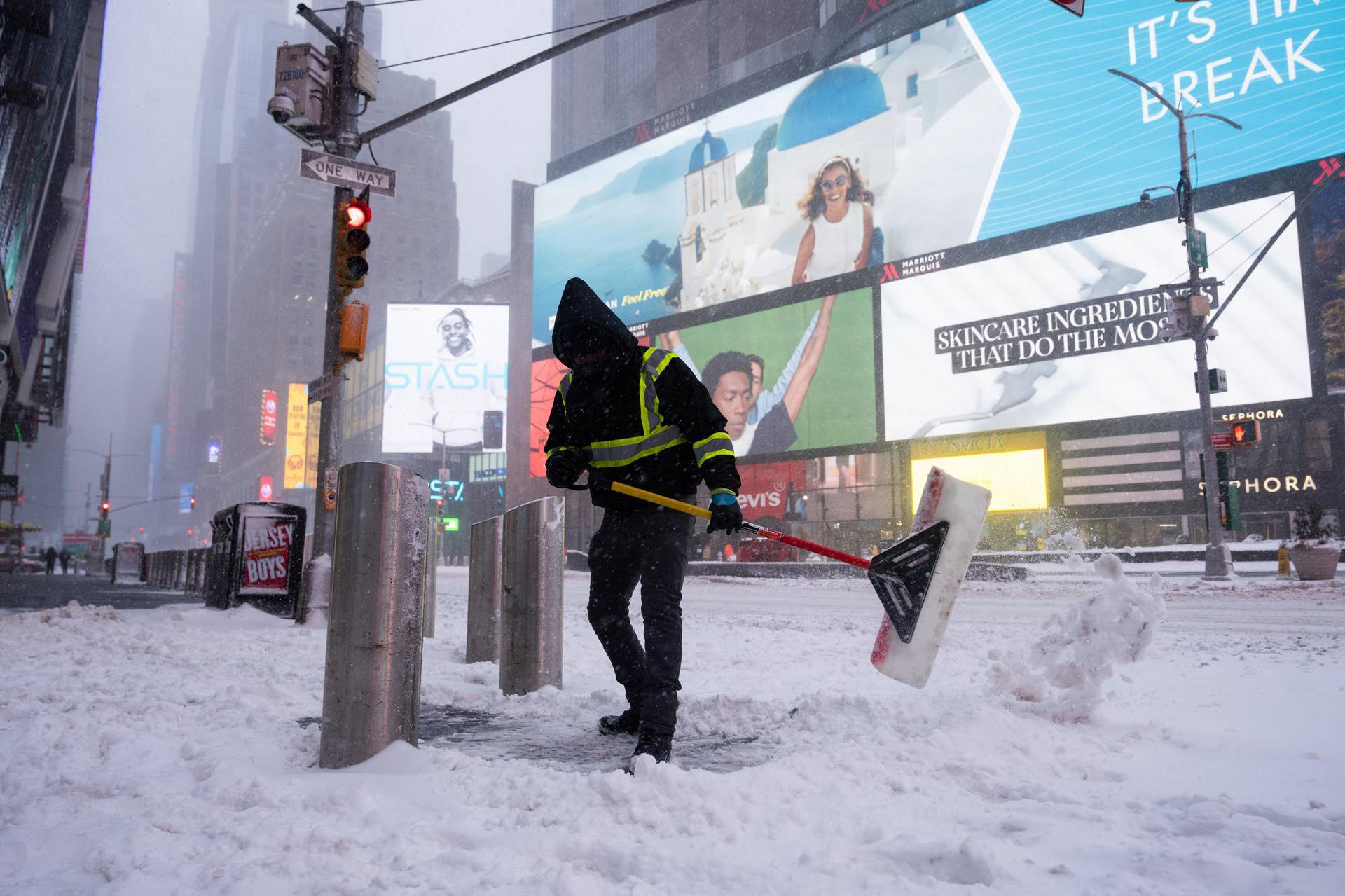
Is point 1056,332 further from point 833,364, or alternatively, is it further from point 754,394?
point 754,394

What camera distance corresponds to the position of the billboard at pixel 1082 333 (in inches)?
1095

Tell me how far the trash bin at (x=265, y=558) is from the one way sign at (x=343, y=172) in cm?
365

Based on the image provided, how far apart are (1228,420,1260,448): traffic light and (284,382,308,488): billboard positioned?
86.6 meters

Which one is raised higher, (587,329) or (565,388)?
(587,329)

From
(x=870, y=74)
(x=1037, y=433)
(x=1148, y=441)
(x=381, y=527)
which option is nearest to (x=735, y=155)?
(x=870, y=74)

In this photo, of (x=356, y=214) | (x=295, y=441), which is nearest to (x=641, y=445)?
(x=356, y=214)

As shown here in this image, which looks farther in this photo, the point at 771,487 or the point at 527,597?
the point at 771,487

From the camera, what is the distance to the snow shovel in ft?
11.9

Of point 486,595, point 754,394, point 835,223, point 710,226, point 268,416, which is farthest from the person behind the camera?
point 268,416

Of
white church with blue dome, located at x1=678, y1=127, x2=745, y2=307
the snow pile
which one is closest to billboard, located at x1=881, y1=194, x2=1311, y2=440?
white church with blue dome, located at x1=678, y1=127, x2=745, y2=307

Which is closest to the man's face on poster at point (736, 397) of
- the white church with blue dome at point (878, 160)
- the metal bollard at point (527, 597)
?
the white church with blue dome at point (878, 160)

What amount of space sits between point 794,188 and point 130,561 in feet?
106

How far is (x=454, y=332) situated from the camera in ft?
190

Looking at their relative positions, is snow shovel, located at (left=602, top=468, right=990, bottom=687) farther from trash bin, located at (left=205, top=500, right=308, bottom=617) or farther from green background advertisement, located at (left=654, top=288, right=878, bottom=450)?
green background advertisement, located at (left=654, top=288, right=878, bottom=450)
